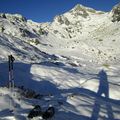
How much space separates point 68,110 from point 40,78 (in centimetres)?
983

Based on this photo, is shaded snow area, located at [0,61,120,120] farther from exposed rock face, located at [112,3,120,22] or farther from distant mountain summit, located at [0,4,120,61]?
exposed rock face, located at [112,3,120,22]

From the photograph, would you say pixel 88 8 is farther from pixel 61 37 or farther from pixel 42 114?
pixel 42 114

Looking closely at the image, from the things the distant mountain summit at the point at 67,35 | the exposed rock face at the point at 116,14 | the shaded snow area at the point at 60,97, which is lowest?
the shaded snow area at the point at 60,97

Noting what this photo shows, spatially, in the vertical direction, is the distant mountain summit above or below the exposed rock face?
below

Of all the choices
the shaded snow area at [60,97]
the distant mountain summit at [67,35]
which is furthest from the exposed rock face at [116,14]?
the shaded snow area at [60,97]

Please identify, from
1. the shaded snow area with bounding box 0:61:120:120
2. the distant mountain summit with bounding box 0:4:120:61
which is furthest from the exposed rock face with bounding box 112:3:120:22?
the shaded snow area with bounding box 0:61:120:120

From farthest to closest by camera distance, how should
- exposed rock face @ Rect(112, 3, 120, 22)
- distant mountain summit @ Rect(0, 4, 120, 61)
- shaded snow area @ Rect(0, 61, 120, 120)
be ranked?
exposed rock face @ Rect(112, 3, 120, 22) → distant mountain summit @ Rect(0, 4, 120, 61) → shaded snow area @ Rect(0, 61, 120, 120)

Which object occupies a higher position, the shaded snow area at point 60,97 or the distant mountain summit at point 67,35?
the distant mountain summit at point 67,35

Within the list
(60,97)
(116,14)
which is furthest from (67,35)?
(60,97)

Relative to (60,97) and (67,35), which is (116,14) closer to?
(67,35)

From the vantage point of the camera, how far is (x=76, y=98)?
45.4 feet

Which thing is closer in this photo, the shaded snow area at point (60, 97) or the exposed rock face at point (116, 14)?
the shaded snow area at point (60, 97)

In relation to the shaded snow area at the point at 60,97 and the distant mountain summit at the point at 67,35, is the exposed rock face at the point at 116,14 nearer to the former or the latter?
the distant mountain summit at the point at 67,35

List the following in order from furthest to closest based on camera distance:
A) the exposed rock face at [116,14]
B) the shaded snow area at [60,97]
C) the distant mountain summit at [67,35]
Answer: the exposed rock face at [116,14]
the distant mountain summit at [67,35]
the shaded snow area at [60,97]
